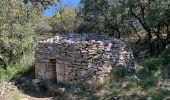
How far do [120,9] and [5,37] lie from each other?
6015 mm

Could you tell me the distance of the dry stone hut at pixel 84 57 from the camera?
1144 cm

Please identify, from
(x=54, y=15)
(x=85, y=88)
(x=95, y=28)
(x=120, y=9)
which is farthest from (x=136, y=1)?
(x=54, y=15)

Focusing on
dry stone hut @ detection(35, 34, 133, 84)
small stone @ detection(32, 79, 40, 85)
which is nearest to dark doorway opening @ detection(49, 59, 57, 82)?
dry stone hut @ detection(35, 34, 133, 84)

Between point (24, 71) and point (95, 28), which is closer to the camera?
point (24, 71)

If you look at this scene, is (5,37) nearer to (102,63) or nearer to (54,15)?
(102,63)

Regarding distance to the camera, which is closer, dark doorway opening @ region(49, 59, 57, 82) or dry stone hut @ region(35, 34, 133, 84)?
dry stone hut @ region(35, 34, 133, 84)

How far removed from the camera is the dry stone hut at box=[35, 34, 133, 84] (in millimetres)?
11438

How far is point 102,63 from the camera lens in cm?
1143

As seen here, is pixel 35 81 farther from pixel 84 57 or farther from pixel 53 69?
pixel 84 57

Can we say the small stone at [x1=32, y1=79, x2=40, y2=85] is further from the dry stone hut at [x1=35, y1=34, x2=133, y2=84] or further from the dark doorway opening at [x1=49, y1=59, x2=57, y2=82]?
the dry stone hut at [x1=35, y1=34, x2=133, y2=84]

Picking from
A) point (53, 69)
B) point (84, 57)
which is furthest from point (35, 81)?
point (84, 57)

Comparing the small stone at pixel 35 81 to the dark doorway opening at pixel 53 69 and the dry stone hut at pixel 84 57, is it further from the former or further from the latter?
the dry stone hut at pixel 84 57

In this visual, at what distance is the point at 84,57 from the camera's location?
37.5 feet

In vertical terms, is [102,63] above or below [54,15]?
below
